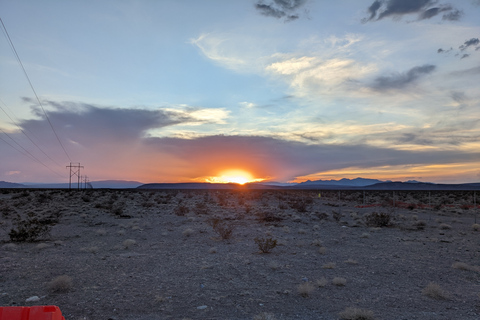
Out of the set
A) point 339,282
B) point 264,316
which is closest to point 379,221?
point 339,282

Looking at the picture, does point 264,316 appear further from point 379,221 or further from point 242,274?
point 379,221

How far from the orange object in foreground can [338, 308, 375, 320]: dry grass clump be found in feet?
20.0

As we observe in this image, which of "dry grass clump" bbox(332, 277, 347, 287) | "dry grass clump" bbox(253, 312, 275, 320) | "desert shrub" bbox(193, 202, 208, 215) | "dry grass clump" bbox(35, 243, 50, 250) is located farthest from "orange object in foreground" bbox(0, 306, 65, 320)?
"desert shrub" bbox(193, 202, 208, 215)

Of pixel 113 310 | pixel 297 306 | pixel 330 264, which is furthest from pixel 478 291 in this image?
pixel 113 310

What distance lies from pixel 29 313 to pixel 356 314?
6472 millimetres

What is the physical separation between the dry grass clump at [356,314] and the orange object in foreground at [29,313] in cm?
610

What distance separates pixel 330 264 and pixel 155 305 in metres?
6.84

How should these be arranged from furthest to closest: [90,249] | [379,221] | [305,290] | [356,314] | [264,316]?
[379,221], [90,249], [305,290], [356,314], [264,316]

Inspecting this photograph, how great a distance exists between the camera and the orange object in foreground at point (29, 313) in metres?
4.16

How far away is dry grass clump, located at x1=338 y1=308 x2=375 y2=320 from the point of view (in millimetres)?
7477

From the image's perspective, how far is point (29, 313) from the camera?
4156mm

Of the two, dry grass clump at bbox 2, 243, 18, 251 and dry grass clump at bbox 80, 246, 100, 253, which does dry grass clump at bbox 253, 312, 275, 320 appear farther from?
dry grass clump at bbox 2, 243, 18, 251

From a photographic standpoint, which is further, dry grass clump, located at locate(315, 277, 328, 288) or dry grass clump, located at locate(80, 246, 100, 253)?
dry grass clump, located at locate(80, 246, 100, 253)

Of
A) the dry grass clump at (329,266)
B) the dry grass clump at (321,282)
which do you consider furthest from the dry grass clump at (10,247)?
the dry grass clump at (329,266)
